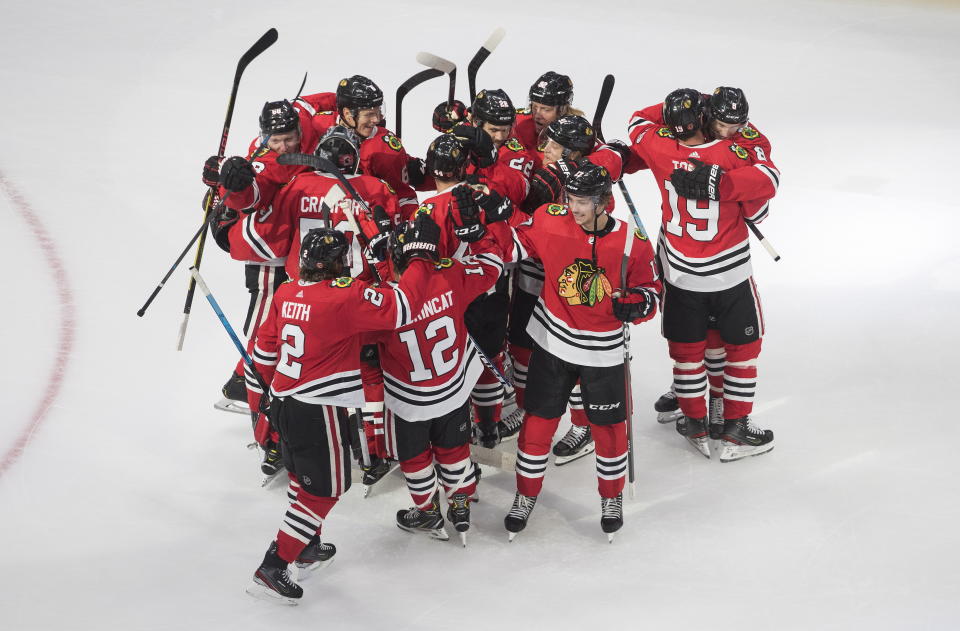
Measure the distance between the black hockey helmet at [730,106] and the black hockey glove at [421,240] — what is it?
1466 mm

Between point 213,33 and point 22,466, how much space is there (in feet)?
16.1

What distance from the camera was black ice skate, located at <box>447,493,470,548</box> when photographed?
161 inches

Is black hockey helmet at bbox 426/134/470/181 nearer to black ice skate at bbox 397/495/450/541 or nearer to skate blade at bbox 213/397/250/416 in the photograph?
black ice skate at bbox 397/495/450/541

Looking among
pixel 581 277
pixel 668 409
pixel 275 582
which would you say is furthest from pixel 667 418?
pixel 275 582

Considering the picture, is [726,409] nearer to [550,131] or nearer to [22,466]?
[550,131]

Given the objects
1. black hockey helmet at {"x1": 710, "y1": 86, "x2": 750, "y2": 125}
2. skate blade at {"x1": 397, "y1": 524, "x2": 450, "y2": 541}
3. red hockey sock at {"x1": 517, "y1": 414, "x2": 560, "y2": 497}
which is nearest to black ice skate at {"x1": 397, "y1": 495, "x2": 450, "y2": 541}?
skate blade at {"x1": 397, "y1": 524, "x2": 450, "y2": 541}

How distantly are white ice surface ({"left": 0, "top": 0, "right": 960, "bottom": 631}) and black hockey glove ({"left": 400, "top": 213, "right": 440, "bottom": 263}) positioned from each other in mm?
1207

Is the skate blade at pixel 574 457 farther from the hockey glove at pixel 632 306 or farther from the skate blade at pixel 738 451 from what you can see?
the hockey glove at pixel 632 306

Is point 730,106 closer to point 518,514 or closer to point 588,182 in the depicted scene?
point 588,182

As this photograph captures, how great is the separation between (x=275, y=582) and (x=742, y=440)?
2198 millimetres

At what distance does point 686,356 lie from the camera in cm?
473

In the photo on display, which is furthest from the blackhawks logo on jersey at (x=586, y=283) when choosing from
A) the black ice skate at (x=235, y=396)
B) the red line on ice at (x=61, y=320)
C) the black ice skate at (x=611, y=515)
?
the red line on ice at (x=61, y=320)

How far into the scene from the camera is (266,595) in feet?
12.5

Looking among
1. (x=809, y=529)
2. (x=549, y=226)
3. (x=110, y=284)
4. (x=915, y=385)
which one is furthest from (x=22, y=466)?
(x=915, y=385)
